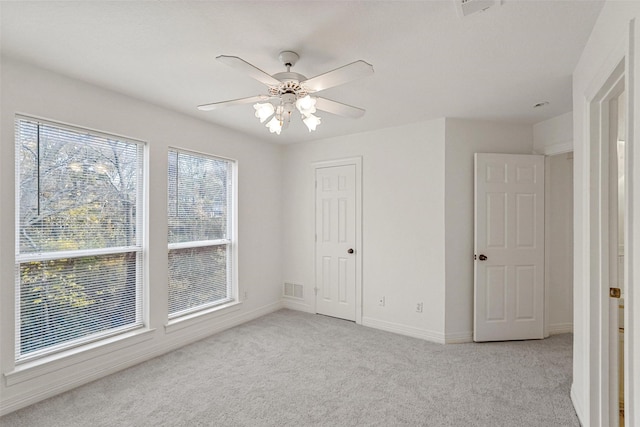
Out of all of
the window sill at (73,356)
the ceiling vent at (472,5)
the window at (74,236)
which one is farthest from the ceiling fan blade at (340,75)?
the window sill at (73,356)

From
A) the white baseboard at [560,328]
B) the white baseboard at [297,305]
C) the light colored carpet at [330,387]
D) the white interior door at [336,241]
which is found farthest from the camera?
the white baseboard at [297,305]

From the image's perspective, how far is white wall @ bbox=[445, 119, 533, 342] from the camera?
3.52 m

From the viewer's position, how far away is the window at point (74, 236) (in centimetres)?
234

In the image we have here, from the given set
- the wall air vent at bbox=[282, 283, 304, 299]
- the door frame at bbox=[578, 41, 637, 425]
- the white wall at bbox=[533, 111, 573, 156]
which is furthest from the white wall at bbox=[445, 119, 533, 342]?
the wall air vent at bbox=[282, 283, 304, 299]

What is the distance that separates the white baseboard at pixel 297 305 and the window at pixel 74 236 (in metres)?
2.18

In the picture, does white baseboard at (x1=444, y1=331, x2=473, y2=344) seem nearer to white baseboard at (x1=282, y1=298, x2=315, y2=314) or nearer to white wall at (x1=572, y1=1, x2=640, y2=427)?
white wall at (x1=572, y1=1, x2=640, y2=427)

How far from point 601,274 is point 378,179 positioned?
8.10 feet

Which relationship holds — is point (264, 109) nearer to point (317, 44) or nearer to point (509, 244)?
point (317, 44)

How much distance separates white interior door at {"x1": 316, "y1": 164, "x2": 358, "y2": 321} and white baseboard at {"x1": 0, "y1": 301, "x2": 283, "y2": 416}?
1093 millimetres

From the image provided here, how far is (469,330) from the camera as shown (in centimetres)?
353

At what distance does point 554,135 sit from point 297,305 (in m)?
3.92

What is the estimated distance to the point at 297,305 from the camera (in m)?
4.72

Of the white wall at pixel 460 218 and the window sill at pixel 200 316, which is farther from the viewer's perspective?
the white wall at pixel 460 218

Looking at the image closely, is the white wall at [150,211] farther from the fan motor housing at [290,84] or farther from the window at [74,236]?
the fan motor housing at [290,84]
